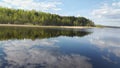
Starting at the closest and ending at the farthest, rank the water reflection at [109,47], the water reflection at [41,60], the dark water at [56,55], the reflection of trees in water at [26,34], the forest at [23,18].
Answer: the water reflection at [41,60], the dark water at [56,55], the water reflection at [109,47], the reflection of trees in water at [26,34], the forest at [23,18]

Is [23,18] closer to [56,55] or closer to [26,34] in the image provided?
[26,34]

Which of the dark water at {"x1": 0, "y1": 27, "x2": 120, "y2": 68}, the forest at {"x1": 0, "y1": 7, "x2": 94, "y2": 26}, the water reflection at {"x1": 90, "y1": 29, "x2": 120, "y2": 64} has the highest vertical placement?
the forest at {"x1": 0, "y1": 7, "x2": 94, "y2": 26}

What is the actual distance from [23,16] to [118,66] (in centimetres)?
16145

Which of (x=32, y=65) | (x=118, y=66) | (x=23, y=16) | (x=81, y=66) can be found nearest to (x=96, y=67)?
(x=81, y=66)

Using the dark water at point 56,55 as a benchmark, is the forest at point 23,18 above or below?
above

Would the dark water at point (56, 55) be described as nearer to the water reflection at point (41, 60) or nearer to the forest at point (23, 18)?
the water reflection at point (41, 60)

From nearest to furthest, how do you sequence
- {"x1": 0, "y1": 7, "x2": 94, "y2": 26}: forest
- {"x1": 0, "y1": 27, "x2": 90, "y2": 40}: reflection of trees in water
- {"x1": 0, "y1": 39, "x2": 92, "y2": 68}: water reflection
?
{"x1": 0, "y1": 39, "x2": 92, "y2": 68}: water reflection → {"x1": 0, "y1": 27, "x2": 90, "y2": 40}: reflection of trees in water → {"x1": 0, "y1": 7, "x2": 94, "y2": 26}: forest

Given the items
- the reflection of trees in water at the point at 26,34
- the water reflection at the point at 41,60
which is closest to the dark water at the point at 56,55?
the water reflection at the point at 41,60

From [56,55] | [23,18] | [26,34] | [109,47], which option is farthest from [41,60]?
[23,18]

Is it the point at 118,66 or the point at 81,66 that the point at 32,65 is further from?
the point at 118,66

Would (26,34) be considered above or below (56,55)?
above

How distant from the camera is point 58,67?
1888 centimetres

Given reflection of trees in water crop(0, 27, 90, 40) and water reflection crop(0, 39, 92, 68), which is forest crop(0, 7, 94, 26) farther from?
water reflection crop(0, 39, 92, 68)

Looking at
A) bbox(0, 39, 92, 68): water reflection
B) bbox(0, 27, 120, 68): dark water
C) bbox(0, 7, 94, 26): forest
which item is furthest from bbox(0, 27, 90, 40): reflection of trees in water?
bbox(0, 7, 94, 26): forest
